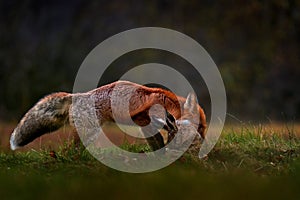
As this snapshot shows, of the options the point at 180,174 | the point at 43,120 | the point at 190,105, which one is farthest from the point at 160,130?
the point at 180,174

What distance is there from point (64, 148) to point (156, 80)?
42.7ft

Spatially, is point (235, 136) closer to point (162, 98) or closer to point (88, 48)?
point (162, 98)

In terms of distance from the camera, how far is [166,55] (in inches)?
931

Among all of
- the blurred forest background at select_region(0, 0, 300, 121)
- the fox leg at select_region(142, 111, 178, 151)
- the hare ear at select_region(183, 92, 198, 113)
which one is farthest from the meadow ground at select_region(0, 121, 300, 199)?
the blurred forest background at select_region(0, 0, 300, 121)

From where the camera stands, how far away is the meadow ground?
3801mm

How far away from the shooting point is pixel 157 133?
757cm

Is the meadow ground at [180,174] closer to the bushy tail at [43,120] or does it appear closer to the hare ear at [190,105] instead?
the bushy tail at [43,120]

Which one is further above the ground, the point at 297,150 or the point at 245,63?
the point at 297,150

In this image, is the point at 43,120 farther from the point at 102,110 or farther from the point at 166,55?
the point at 166,55

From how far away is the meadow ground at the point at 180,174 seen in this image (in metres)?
3.80

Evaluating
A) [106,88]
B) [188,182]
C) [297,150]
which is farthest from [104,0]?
[188,182]

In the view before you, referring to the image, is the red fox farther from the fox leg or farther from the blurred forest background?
the blurred forest background

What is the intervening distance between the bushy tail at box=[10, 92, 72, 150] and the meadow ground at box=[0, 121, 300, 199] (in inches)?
15.0

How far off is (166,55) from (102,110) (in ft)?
51.5
